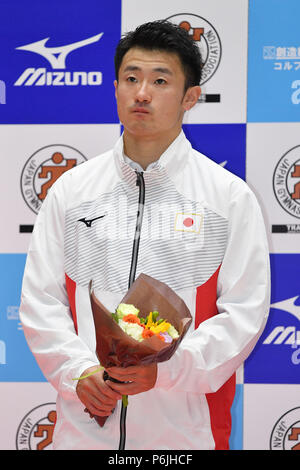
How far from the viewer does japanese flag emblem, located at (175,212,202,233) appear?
2.29 m

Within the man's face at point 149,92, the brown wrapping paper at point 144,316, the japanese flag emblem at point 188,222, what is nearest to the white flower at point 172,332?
the brown wrapping paper at point 144,316

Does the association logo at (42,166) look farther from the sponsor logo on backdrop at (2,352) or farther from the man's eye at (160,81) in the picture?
the man's eye at (160,81)

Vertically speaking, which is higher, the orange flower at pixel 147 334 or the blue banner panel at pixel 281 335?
the orange flower at pixel 147 334

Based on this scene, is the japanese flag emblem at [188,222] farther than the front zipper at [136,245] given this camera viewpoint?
Yes

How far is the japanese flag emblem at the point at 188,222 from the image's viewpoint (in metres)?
2.29

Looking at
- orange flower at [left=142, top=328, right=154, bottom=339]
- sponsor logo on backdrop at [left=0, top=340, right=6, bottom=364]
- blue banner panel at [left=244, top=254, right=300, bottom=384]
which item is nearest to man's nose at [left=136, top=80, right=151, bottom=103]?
orange flower at [left=142, top=328, right=154, bottom=339]

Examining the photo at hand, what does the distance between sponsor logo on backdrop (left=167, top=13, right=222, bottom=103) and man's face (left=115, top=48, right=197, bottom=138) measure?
2.01 feet

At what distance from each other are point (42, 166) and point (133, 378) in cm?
140

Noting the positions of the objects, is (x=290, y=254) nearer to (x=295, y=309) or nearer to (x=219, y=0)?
(x=295, y=309)

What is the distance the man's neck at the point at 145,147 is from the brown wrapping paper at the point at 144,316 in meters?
0.61

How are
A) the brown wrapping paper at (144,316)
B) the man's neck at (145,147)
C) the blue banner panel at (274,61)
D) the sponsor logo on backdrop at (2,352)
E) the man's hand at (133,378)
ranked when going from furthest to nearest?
the sponsor logo on backdrop at (2,352) → the blue banner panel at (274,61) → the man's neck at (145,147) → the man's hand at (133,378) → the brown wrapping paper at (144,316)

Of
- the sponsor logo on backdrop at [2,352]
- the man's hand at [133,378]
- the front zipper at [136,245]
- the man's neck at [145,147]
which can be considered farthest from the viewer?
the sponsor logo on backdrop at [2,352]

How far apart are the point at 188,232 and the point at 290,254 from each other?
0.80m

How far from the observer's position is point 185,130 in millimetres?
2963
